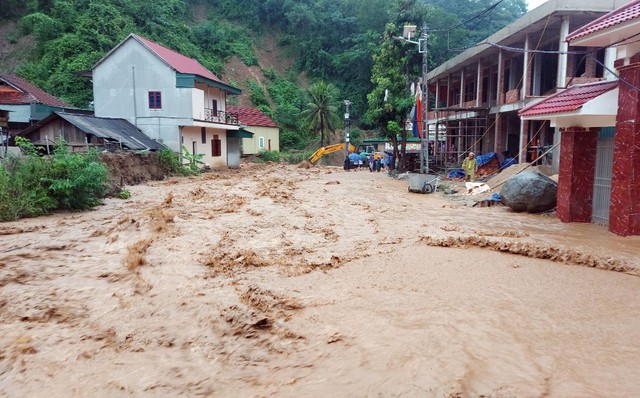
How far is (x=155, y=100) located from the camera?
28609 mm

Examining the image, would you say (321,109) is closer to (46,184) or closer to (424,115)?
(424,115)

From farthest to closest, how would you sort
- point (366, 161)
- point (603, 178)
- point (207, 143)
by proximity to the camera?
point (366, 161) < point (207, 143) < point (603, 178)

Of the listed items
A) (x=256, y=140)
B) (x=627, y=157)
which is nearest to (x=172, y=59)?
(x=256, y=140)

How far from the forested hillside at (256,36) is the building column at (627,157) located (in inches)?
766

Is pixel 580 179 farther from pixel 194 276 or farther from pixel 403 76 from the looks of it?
pixel 403 76

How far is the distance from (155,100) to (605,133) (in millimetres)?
24393

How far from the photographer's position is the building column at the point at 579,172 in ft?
37.3

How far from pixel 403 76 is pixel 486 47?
4.81 metres

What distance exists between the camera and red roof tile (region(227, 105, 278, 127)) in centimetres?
4409

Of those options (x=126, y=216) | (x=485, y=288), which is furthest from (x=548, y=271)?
(x=126, y=216)

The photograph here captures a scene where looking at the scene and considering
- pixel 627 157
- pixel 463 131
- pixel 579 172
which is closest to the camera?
pixel 627 157

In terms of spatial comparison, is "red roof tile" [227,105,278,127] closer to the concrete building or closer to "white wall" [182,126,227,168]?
"white wall" [182,126,227,168]

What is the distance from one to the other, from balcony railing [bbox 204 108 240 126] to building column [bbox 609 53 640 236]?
25.0 metres

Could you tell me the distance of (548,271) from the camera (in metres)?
7.62
